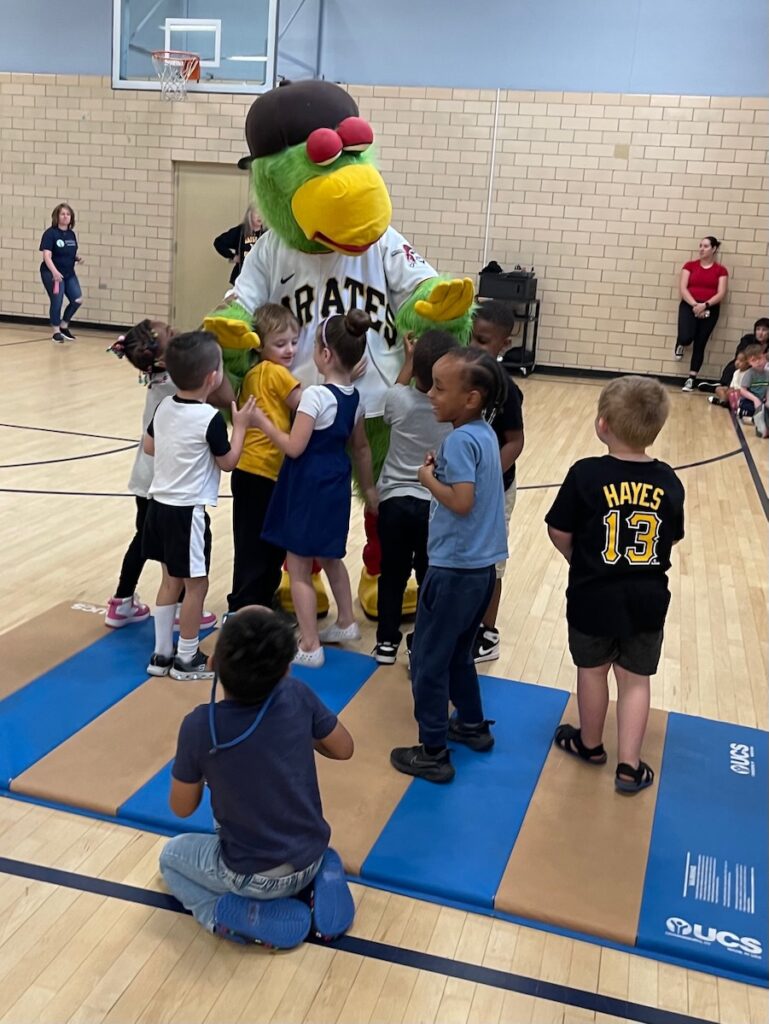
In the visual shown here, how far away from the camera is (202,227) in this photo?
13055 mm

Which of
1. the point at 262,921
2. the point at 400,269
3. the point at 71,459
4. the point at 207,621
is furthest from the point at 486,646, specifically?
the point at 71,459

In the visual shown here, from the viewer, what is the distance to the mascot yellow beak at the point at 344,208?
3.70 metres

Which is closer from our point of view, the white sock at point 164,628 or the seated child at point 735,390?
the white sock at point 164,628

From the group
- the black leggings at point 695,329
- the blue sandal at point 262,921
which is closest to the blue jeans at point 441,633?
the blue sandal at point 262,921

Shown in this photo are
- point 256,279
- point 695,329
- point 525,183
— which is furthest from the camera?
point 525,183

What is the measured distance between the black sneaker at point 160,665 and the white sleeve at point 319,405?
3.33ft

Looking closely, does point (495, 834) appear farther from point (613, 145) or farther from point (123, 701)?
point (613, 145)

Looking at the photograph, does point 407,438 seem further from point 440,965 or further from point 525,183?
point 525,183

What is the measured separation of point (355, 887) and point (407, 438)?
1.72 meters

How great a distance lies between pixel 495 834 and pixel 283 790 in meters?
0.82

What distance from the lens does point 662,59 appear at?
1127cm

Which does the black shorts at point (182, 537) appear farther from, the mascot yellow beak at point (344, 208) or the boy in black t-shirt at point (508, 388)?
the mascot yellow beak at point (344, 208)

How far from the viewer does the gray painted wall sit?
11078 millimetres

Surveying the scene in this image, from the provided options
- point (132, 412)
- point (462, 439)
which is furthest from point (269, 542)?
point (132, 412)
